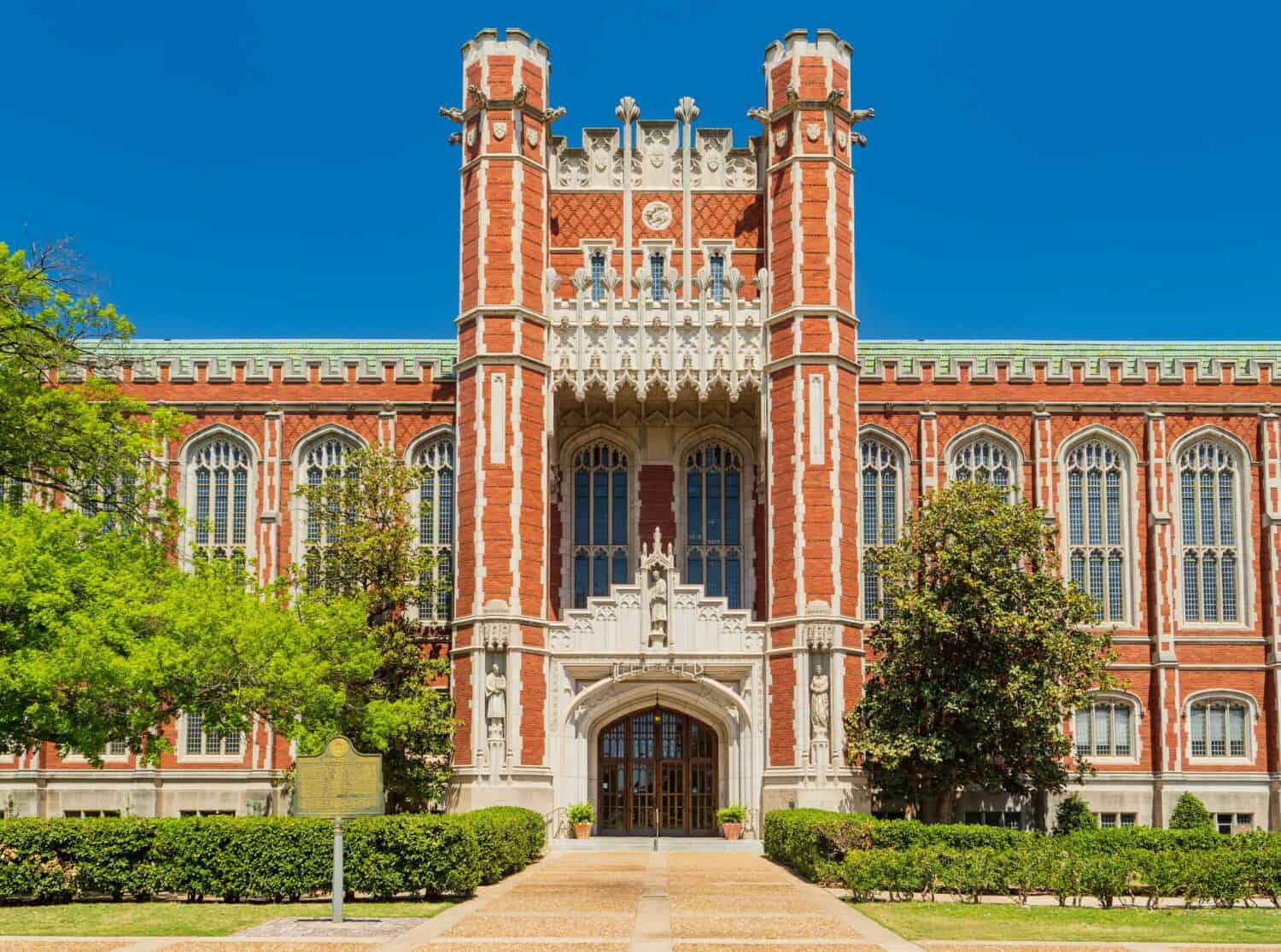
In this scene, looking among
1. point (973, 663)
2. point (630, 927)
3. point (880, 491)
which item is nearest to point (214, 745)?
point (880, 491)

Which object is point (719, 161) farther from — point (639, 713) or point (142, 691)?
point (142, 691)

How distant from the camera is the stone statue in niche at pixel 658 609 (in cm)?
3638

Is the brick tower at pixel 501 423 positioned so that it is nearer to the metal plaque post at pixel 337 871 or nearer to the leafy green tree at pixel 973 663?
the leafy green tree at pixel 973 663

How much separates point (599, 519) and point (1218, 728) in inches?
624

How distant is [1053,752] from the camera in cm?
3506

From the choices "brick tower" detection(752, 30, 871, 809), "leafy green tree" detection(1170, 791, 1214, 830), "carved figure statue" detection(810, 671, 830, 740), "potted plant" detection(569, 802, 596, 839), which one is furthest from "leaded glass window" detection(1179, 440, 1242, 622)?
"potted plant" detection(569, 802, 596, 839)

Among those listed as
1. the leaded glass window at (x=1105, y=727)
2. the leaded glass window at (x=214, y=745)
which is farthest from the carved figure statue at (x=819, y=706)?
the leaded glass window at (x=214, y=745)

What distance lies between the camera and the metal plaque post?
2014cm

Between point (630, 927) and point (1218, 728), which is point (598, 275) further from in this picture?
point (630, 927)

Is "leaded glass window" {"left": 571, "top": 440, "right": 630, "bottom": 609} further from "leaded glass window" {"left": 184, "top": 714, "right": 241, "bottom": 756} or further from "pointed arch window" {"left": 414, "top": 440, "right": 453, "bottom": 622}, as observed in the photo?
"leaded glass window" {"left": 184, "top": 714, "right": 241, "bottom": 756}

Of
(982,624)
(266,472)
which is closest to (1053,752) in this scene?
(982,624)

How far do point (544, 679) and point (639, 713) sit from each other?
3.21 meters

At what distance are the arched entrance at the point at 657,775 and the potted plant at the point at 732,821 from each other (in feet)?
6.94

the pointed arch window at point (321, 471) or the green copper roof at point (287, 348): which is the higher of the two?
the green copper roof at point (287, 348)
